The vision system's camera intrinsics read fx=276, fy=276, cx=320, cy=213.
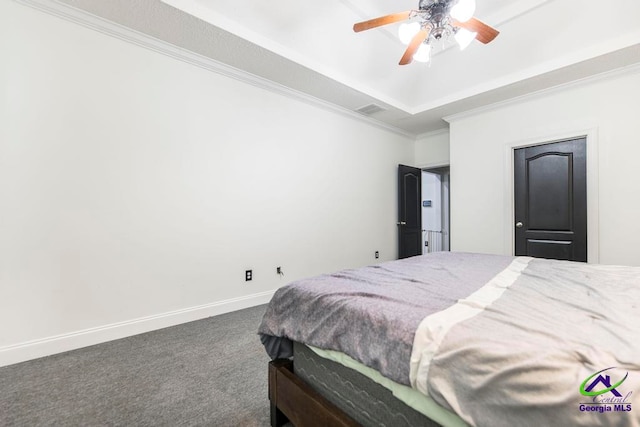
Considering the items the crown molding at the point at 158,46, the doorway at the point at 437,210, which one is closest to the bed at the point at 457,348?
the crown molding at the point at 158,46

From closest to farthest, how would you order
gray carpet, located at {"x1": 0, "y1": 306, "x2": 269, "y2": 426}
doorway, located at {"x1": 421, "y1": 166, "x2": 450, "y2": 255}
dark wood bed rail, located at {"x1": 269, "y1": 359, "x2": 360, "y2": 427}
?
dark wood bed rail, located at {"x1": 269, "y1": 359, "x2": 360, "y2": 427} < gray carpet, located at {"x1": 0, "y1": 306, "x2": 269, "y2": 426} < doorway, located at {"x1": 421, "y1": 166, "x2": 450, "y2": 255}

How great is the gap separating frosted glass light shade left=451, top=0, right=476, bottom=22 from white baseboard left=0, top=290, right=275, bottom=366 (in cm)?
311

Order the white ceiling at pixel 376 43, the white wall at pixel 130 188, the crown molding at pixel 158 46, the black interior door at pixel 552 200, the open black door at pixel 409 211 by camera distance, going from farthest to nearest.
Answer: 1. the open black door at pixel 409 211
2. the black interior door at pixel 552 200
3. the white ceiling at pixel 376 43
4. the crown molding at pixel 158 46
5. the white wall at pixel 130 188

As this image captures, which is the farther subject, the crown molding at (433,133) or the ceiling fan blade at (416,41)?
the crown molding at (433,133)

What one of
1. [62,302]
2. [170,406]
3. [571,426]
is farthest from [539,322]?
[62,302]

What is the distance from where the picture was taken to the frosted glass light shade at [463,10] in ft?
5.67

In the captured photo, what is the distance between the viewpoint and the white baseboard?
1.98 metres

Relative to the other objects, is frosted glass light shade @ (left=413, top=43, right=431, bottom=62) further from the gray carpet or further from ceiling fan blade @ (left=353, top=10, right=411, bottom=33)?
the gray carpet

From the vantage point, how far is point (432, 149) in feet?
17.1

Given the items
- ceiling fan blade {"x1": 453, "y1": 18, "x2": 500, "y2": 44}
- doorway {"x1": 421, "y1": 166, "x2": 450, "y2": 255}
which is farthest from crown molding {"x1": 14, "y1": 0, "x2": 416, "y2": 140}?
doorway {"x1": 421, "y1": 166, "x2": 450, "y2": 255}

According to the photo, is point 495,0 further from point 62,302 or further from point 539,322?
point 62,302

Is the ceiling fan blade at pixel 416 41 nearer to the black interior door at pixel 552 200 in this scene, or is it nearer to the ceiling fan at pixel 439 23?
the ceiling fan at pixel 439 23

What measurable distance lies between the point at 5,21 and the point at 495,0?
4.16 metres

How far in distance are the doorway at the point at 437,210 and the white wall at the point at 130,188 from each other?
3.92 m
